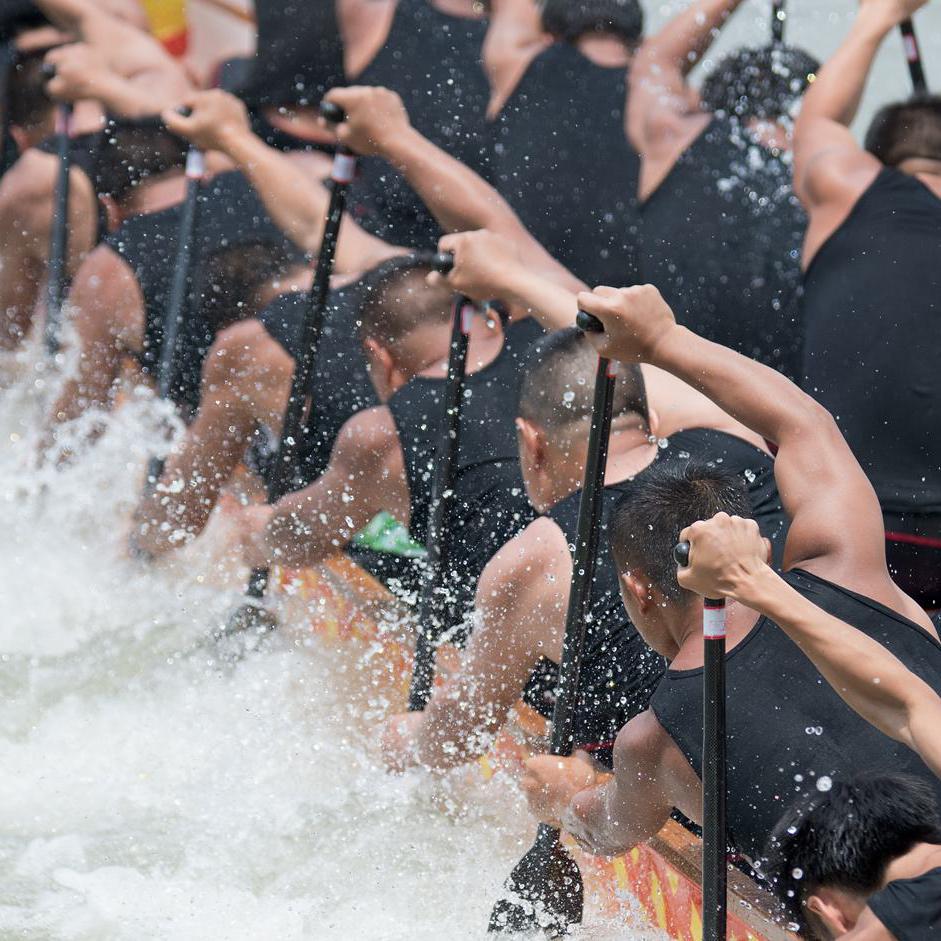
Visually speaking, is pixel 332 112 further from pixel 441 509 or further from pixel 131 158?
pixel 131 158

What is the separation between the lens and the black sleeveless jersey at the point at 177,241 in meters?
3.88

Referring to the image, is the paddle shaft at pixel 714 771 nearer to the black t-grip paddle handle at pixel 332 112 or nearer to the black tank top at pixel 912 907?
the black tank top at pixel 912 907

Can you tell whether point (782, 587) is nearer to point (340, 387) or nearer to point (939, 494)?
point (939, 494)

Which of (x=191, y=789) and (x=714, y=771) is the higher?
(x=191, y=789)

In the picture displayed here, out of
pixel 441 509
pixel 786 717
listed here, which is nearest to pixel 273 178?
pixel 441 509

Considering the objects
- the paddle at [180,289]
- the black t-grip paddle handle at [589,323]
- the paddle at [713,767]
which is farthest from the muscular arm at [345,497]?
the paddle at [713,767]

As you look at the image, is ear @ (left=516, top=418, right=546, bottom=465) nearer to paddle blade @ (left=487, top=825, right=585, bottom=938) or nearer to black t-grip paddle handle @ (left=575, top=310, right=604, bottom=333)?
black t-grip paddle handle @ (left=575, top=310, right=604, bottom=333)

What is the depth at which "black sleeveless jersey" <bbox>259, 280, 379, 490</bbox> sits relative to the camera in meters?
3.32

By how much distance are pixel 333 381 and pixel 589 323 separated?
1.36 m

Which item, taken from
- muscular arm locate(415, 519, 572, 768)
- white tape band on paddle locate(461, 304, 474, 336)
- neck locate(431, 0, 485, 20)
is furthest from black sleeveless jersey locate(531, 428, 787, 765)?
neck locate(431, 0, 485, 20)

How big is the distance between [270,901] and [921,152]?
1809 mm

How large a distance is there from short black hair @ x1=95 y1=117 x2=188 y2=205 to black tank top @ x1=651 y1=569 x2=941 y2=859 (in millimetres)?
2699

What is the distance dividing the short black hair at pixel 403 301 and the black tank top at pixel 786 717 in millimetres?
1288

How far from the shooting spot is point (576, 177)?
3.64 metres
